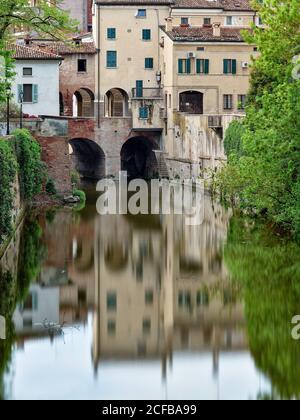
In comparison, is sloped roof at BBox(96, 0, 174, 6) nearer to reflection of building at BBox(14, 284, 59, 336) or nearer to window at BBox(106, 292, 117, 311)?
reflection of building at BBox(14, 284, 59, 336)

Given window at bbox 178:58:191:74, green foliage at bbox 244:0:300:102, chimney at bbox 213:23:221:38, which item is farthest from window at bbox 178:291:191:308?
chimney at bbox 213:23:221:38

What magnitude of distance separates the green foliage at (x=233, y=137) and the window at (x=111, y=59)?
1929cm

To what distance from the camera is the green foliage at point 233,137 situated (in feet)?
170

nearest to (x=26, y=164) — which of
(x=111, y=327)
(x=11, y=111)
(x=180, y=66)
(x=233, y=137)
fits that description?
(x=11, y=111)

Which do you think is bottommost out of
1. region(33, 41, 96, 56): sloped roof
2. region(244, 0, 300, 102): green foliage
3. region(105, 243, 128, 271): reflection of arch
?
region(105, 243, 128, 271): reflection of arch

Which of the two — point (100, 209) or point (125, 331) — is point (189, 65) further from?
point (125, 331)

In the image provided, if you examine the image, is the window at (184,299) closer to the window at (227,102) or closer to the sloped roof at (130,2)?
the window at (227,102)

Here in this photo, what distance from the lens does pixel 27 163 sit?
45656 mm

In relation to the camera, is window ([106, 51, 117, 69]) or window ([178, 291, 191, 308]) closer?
window ([178, 291, 191, 308])

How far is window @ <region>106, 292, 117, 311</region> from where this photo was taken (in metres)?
24.6

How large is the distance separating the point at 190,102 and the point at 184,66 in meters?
2.34

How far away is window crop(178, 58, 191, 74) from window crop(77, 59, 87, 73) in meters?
8.01

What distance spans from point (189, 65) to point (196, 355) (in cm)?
4934

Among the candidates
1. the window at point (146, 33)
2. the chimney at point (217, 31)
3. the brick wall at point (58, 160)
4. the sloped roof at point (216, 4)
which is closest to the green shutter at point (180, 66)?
the chimney at point (217, 31)
